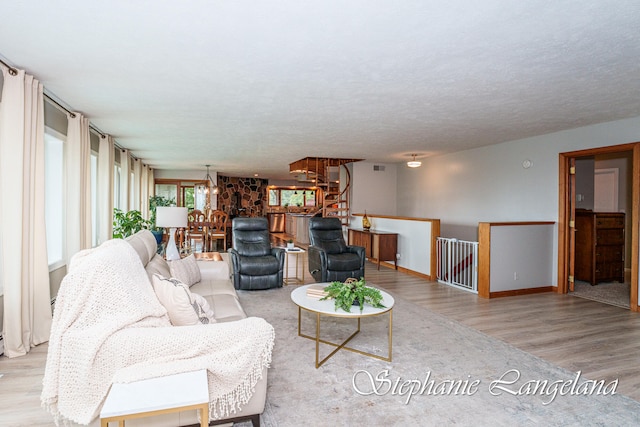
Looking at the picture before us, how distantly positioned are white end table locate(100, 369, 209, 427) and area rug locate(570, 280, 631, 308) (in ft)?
18.1

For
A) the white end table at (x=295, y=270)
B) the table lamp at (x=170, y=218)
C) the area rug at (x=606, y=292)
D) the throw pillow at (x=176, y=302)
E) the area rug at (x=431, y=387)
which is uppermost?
the table lamp at (x=170, y=218)

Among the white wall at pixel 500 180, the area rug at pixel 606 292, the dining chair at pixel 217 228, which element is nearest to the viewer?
the area rug at pixel 606 292

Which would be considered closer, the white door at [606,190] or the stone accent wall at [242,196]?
the white door at [606,190]

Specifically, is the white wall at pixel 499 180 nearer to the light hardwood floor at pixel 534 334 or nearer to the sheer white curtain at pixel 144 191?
the light hardwood floor at pixel 534 334

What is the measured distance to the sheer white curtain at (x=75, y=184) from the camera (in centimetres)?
416

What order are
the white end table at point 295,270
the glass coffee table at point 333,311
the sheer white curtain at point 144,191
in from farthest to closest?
the sheer white curtain at point 144,191, the white end table at point 295,270, the glass coffee table at point 333,311

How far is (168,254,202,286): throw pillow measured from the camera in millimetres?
3402

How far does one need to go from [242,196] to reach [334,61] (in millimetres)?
12918

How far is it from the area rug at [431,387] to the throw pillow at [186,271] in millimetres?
1059

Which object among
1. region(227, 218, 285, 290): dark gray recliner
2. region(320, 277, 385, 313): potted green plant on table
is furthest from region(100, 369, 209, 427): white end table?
region(227, 218, 285, 290): dark gray recliner

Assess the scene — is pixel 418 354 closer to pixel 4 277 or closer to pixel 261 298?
pixel 261 298

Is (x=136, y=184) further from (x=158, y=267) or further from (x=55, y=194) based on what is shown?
(x=158, y=267)

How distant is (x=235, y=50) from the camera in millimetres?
2594

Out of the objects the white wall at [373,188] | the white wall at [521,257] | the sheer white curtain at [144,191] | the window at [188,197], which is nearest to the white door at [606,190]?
the white wall at [521,257]
